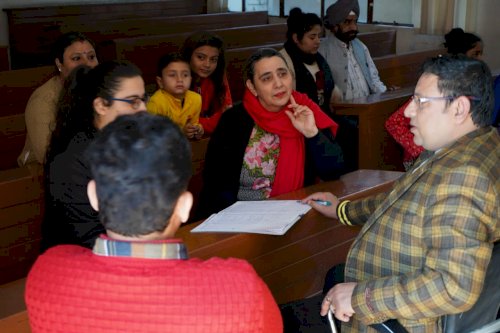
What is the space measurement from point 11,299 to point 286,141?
1412mm

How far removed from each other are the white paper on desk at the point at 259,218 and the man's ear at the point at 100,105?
1.68 feet

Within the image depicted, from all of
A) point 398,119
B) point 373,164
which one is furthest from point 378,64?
point 398,119

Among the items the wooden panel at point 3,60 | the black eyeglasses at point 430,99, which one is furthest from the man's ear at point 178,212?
the wooden panel at point 3,60

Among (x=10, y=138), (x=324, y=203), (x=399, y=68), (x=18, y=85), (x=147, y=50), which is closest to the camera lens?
(x=324, y=203)

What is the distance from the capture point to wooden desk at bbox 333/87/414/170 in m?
4.83

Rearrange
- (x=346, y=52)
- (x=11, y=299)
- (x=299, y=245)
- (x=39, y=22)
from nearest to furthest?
1. (x=11, y=299)
2. (x=299, y=245)
3. (x=346, y=52)
4. (x=39, y=22)

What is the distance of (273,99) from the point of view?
10.0 feet

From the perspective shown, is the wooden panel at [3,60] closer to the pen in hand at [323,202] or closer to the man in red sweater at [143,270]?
the pen in hand at [323,202]

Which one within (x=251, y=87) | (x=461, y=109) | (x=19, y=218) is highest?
(x=461, y=109)

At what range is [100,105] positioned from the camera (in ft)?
8.44

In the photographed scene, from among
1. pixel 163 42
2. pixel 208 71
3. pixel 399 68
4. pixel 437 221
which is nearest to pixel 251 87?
pixel 437 221

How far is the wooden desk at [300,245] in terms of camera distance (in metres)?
2.40

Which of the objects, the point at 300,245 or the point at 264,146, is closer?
the point at 300,245

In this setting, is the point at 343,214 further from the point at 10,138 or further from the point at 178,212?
the point at 10,138
